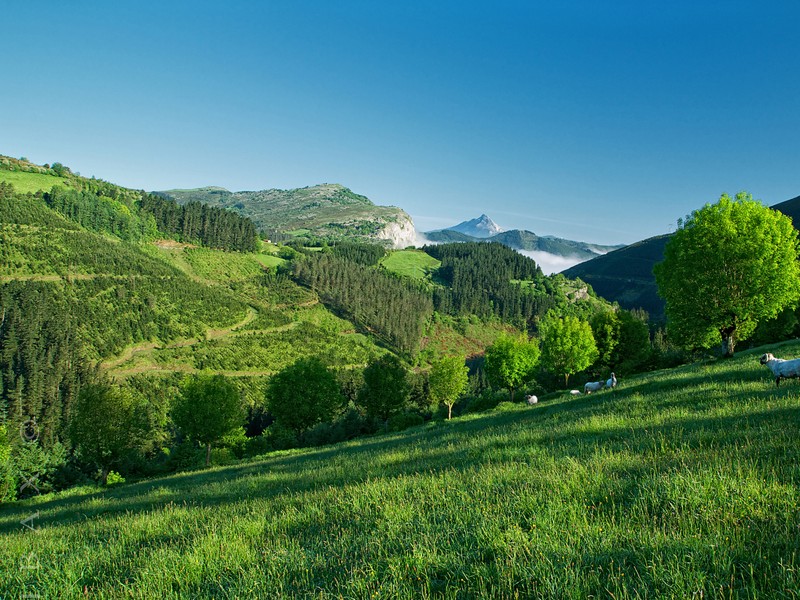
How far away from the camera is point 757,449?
23.3ft

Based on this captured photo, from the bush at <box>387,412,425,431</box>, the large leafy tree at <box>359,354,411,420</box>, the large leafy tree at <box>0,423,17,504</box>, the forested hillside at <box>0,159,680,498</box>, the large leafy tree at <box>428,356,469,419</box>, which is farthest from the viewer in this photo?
the large leafy tree at <box>428,356,469,419</box>

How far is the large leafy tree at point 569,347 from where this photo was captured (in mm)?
57656

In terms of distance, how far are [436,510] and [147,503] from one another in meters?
14.0

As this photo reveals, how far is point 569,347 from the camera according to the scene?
57531mm

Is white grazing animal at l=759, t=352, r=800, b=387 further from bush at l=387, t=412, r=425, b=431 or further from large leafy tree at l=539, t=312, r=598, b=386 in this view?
large leafy tree at l=539, t=312, r=598, b=386

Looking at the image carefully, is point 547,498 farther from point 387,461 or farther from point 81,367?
point 81,367

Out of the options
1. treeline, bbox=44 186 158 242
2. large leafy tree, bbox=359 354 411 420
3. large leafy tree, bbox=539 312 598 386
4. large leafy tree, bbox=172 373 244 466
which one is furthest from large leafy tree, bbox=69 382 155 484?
treeline, bbox=44 186 158 242

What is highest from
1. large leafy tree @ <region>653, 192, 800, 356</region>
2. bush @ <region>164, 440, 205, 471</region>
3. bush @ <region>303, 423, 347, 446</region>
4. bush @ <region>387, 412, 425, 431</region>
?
large leafy tree @ <region>653, 192, 800, 356</region>

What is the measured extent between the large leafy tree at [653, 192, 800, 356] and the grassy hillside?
23.6 m

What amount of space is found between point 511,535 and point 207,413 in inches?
→ 2008

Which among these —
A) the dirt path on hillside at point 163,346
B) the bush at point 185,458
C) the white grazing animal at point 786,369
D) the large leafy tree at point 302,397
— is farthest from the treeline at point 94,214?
the white grazing animal at point 786,369

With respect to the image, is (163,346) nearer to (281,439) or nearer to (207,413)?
(281,439)

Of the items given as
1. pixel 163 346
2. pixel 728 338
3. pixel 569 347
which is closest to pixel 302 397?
pixel 569 347

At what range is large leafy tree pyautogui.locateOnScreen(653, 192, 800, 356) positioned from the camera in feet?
92.1
